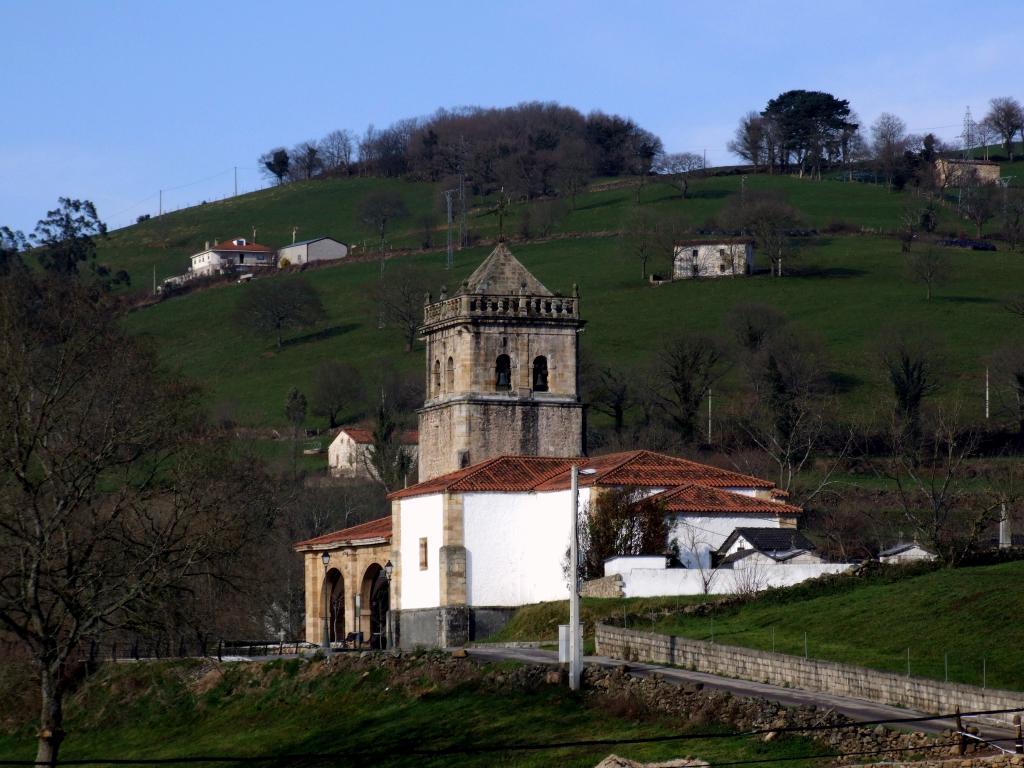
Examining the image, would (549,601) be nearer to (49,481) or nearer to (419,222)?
(49,481)

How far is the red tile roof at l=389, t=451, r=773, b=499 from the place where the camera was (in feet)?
173

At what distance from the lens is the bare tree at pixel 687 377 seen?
325 feet

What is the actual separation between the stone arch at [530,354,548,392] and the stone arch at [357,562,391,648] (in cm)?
739

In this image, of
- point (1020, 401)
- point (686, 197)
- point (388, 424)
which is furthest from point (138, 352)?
point (686, 197)

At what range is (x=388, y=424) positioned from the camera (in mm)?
97625

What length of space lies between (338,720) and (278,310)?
317 feet

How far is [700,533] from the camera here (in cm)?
5081

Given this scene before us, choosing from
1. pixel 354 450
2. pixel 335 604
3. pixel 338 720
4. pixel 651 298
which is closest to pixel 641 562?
pixel 338 720

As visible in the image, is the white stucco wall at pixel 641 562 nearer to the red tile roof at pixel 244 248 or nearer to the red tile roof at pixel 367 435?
the red tile roof at pixel 367 435

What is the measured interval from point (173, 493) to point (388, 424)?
190 feet

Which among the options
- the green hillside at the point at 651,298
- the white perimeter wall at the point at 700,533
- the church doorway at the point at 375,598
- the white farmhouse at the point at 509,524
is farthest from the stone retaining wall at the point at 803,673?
the green hillside at the point at 651,298

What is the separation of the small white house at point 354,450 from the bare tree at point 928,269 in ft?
125

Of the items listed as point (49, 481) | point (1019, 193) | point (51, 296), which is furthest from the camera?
point (1019, 193)

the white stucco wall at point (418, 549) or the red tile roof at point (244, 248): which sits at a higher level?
the red tile roof at point (244, 248)
